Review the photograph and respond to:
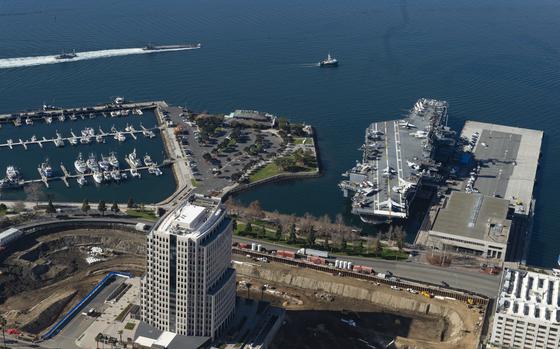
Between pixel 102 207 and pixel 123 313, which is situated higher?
pixel 102 207

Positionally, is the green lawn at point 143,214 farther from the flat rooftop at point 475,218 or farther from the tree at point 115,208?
the flat rooftop at point 475,218

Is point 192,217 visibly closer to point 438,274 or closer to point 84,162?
point 438,274

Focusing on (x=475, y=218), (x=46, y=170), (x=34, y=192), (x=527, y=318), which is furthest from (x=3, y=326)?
(x=475, y=218)

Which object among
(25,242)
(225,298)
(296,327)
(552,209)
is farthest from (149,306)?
(552,209)

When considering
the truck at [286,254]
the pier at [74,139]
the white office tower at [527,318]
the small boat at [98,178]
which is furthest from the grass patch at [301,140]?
the white office tower at [527,318]

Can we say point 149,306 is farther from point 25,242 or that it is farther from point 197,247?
point 25,242
